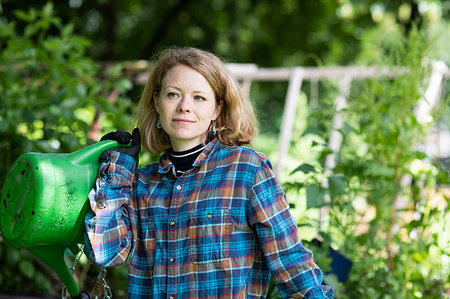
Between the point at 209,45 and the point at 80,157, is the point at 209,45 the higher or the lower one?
the higher one

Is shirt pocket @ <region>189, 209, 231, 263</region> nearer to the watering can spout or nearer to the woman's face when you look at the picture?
the woman's face

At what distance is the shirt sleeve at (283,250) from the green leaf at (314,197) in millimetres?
594

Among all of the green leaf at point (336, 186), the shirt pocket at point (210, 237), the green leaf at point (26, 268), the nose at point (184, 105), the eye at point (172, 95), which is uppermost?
the eye at point (172, 95)

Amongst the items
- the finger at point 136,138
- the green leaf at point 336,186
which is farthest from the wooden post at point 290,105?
the finger at point 136,138

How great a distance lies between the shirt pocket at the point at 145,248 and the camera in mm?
1436

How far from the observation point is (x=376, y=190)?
226cm

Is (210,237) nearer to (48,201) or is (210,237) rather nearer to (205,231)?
(205,231)

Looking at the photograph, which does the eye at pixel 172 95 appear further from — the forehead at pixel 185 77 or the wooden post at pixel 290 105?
the wooden post at pixel 290 105

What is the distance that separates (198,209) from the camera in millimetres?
1369

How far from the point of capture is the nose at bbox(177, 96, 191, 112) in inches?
56.1

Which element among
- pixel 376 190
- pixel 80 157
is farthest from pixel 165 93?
pixel 376 190

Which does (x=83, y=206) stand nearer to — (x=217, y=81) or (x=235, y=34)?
(x=217, y=81)

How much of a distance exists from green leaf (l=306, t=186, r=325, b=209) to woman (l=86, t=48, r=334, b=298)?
0.49m

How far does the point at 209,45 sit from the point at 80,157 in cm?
628
